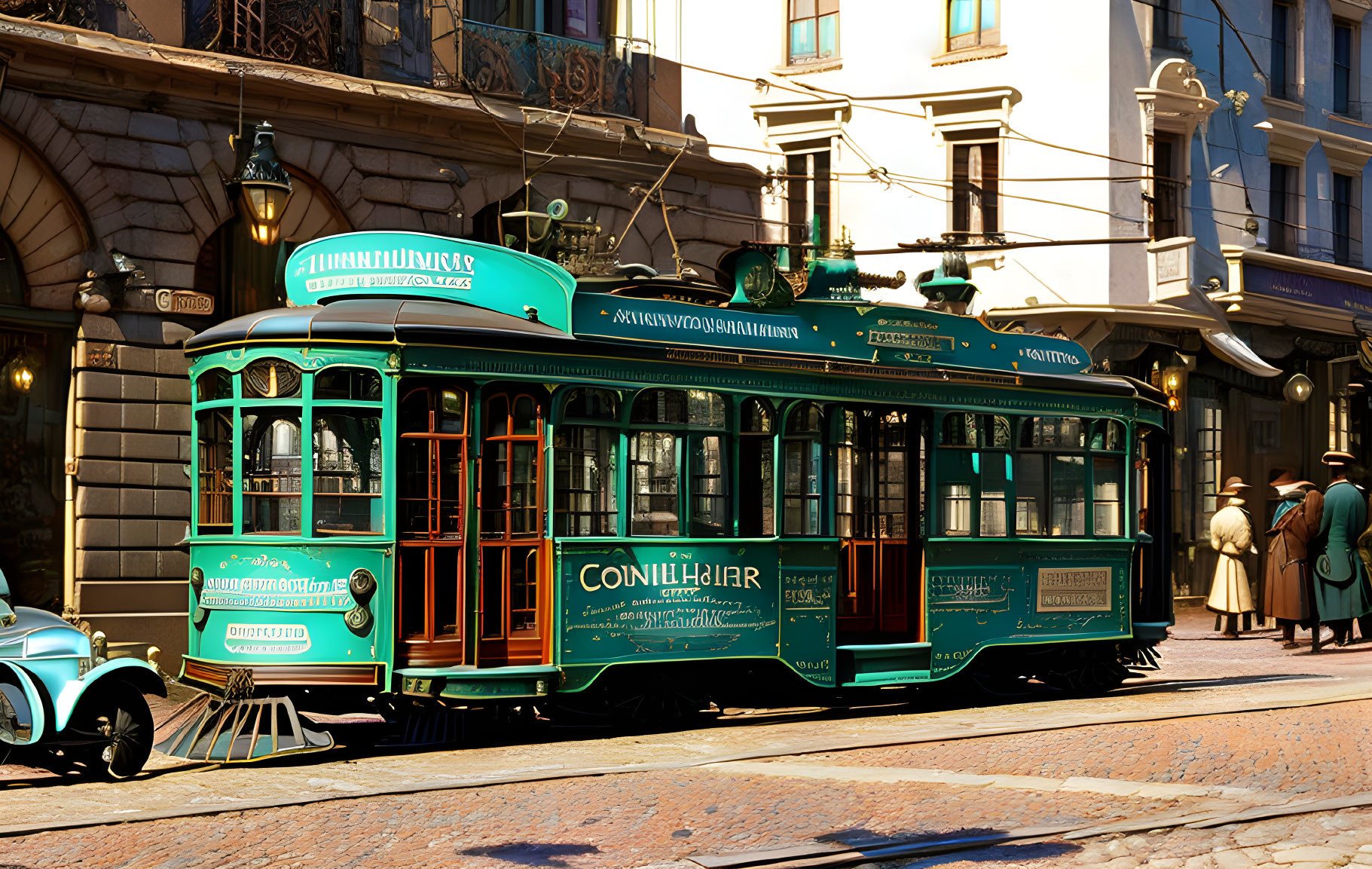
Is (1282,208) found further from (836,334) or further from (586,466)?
(586,466)

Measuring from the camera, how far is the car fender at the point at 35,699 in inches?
371

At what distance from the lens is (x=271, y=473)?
441 inches

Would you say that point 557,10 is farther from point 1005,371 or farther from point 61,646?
point 61,646

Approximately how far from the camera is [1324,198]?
30391 millimetres

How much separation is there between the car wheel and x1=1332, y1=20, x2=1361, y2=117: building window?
1059 inches

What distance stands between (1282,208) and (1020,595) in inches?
700

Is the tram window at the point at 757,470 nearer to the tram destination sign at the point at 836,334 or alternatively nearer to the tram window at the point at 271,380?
the tram destination sign at the point at 836,334

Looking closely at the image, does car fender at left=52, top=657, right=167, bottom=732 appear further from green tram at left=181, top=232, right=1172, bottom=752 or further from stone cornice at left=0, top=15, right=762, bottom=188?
stone cornice at left=0, top=15, right=762, bottom=188

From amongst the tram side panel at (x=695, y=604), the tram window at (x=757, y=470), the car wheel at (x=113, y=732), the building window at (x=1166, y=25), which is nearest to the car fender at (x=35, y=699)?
the car wheel at (x=113, y=732)

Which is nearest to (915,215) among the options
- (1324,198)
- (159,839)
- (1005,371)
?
(1324,198)

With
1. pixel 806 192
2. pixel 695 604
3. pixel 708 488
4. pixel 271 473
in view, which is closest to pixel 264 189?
pixel 271 473

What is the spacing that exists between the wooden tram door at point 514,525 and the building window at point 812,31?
17.9 meters

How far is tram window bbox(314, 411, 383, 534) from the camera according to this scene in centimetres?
1114

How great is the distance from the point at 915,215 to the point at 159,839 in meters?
21.0
